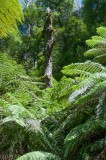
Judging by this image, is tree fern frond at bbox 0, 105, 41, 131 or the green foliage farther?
tree fern frond at bbox 0, 105, 41, 131

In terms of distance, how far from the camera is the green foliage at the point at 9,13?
2.68 m

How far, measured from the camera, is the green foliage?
2.68 metres

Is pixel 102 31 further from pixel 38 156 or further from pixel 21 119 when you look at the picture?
pixel 38 156

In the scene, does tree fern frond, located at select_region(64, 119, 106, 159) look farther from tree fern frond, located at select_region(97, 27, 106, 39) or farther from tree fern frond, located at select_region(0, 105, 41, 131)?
tree fern frond, located at select_region(97, 27, 106, 39)

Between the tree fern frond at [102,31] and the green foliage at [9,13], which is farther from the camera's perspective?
the tree fern frond at [102,31]

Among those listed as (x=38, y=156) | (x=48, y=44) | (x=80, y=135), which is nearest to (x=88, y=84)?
(x=80, y=135)

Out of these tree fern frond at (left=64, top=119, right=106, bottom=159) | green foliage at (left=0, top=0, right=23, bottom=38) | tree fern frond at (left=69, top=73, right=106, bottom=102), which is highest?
green foliage at (left=0, top=0, right=23, bottom=38)

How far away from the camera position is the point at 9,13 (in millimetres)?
2754

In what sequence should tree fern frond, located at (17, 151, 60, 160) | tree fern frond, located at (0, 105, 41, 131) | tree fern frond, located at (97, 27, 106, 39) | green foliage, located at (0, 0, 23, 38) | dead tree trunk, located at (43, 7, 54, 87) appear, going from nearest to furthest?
tree fern frond, located at (17, 151, 60, 160), green foliage, located at (0, 0, 23, 38), tree fern frond, located at (0, 105, 41, 131), tree fern frond, located at (97, 27, 106, 39), dead tree trunk, located at (43, 7, 54, 87)

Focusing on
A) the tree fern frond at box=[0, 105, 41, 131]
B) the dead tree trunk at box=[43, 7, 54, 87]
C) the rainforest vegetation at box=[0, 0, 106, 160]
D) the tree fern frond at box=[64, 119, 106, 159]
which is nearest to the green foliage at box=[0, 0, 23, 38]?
the rainforest vegetation at box=[0, 0, 106, 160]

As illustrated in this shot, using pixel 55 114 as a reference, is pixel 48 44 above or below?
above

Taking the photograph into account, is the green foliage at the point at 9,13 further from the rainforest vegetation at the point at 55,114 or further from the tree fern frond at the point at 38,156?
the tree fern frond at the point at 38,156

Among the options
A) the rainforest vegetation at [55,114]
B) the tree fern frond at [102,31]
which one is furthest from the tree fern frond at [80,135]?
the tree fern frond at [102,31]

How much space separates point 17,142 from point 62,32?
16.2m
